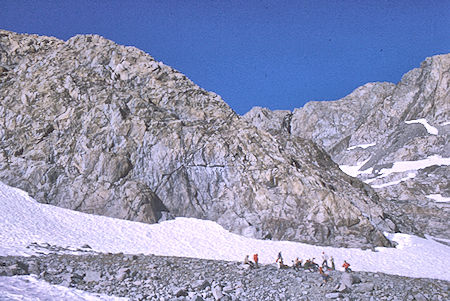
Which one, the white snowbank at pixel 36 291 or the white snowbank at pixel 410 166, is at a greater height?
the white snowbank at pixel 410 166

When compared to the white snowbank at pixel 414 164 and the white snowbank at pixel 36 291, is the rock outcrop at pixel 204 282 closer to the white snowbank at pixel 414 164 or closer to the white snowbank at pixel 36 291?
the white snowbank at pixel 36 291

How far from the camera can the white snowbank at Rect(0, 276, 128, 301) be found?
39.3 ft

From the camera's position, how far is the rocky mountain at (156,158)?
32.8 metres

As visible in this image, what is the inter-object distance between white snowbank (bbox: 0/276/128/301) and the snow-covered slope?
951 cm

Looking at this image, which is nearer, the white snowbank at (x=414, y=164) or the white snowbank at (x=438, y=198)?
the white snowbank at (x=438, y=198)

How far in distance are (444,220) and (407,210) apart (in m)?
5.96

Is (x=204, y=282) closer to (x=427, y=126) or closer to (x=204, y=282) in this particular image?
(x=204, y=282)

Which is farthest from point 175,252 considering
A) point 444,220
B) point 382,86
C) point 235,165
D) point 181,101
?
point 382,86

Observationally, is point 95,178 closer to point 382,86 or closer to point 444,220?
point 444,220

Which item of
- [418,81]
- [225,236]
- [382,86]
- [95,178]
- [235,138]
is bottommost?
[225,236]

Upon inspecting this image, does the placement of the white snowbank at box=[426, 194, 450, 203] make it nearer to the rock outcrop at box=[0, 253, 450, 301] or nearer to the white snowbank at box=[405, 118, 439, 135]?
the white snowbank at box=[405, 118, 439, 135]

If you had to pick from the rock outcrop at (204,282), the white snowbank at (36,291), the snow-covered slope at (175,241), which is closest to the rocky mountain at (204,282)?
the rock outcrop at (204,282)

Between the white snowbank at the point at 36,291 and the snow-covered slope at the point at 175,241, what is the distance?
9512 mm

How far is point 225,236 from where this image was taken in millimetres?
30688
